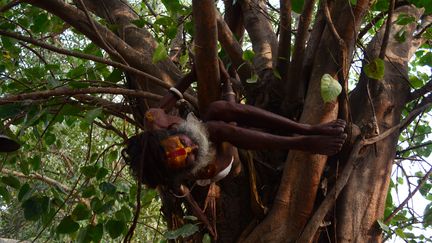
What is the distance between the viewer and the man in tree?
7.66ft

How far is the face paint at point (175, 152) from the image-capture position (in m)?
2.29

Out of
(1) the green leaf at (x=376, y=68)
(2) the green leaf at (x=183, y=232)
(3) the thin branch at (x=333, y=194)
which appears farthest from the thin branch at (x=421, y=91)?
(2) the green leaf at (x=183, y=232)

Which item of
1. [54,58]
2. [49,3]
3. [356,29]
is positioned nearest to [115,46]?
[49,3]

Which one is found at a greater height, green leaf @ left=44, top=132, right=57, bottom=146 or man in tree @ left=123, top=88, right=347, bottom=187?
green leaf @ left=44, top=132, right=57, bottom=146

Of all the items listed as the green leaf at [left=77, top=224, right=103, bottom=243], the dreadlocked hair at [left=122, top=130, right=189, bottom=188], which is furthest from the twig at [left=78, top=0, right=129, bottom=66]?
the green leaf at [left=77, top=224, right=103, bottom=243]

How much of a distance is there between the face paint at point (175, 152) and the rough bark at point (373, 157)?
959mm

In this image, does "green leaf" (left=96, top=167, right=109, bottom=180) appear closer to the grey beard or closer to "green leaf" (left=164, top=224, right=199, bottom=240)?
"green leaf" (left=164, top=224, right=199, bottom=240)

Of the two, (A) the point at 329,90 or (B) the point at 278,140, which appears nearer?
(A) the point at 329,90

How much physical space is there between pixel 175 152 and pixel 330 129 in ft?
2.29

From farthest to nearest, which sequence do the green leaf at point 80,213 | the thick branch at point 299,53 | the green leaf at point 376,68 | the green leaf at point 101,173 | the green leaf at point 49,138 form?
the green leaf at point 49,138, the green leaf at point 101,173, the green leaf at point 80,213, the thick branch at point 299,53, the green leaf at point 376,68

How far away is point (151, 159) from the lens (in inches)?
93.5

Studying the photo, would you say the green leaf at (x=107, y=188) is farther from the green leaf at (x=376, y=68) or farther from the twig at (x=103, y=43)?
the green leaf at (x=376, y=68)

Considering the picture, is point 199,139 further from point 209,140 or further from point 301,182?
point 301,182

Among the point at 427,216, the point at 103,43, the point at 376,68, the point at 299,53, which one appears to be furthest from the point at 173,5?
the point at 427,216
